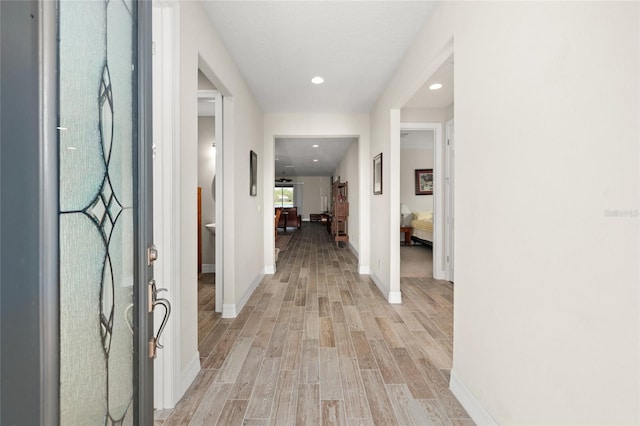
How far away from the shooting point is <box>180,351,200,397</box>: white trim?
1.73 meters

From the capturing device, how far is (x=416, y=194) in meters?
8.34

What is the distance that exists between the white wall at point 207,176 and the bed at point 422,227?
4771 mm

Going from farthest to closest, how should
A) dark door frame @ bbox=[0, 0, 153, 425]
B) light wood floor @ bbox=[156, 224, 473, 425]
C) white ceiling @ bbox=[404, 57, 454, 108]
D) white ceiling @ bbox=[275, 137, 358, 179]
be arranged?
white ceiling @ bbox=[275, 137, 358, 179] → white ceiling @ bbox=[404, 57, 454, 108] → light wood floor @ bbox=[156, 224, 473, 425] → dark door frame @ bbox=[0, 0, 153, 425]

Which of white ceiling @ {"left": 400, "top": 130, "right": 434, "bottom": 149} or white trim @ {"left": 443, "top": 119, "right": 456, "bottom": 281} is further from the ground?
white ceiling @ {"left": 400, "top": 130, "right": 434, "bottom": 149}

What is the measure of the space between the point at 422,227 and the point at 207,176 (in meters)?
5.05

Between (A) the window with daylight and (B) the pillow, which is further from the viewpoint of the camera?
(A) the window with daylight

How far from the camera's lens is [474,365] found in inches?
61.4

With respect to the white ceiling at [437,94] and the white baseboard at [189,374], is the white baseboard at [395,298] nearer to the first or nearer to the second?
the white baseboard at [189,374]

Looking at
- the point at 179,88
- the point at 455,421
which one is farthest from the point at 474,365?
the point at 179,88

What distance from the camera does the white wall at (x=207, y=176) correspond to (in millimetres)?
4598

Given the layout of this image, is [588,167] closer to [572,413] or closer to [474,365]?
[572,413]

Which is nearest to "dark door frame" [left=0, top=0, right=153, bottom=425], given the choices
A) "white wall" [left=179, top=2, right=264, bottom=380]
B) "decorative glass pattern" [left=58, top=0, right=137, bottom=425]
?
"decorative glass pattern" [left=58, top=0, right=137, bottom=425]

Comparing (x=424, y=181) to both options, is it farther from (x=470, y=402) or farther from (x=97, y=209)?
(x=97, y=209)

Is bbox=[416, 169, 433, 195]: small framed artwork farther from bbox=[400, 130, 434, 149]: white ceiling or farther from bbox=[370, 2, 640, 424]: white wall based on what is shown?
bbox=[370, 2, 640, 424]: white wall
